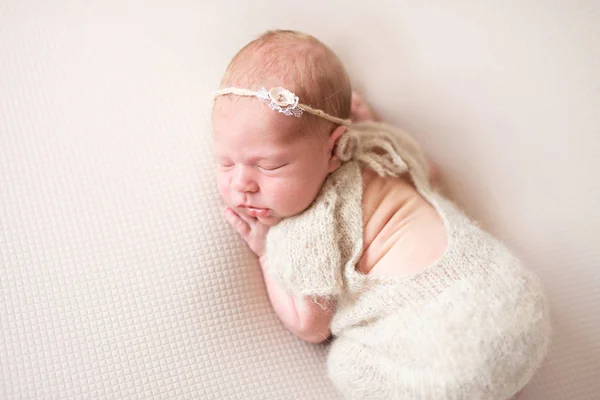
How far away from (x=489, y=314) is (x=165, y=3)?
1.18 m

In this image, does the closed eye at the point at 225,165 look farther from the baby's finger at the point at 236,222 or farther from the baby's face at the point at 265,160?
the baby's finger at the point at 236,222

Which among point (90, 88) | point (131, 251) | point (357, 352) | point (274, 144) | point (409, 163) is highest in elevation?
point (90, 88)

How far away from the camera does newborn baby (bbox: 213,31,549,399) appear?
1075 mm

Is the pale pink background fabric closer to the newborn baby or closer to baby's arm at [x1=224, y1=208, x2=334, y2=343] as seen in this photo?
baby's arm at [x1=224, y1=208, x2=334, y2=343]

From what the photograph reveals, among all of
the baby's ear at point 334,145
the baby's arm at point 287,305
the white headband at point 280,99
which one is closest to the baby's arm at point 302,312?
the baby's arm at point 287,305

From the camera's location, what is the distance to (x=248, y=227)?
4.32 ft

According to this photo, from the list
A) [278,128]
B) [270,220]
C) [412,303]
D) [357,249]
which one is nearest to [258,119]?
[278,128]

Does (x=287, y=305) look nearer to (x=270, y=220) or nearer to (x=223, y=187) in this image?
(x=270, y=220)

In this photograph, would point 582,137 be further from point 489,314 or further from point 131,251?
point 131,251

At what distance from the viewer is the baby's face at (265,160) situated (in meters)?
1.12

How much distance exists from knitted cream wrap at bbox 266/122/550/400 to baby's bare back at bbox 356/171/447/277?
24 mm

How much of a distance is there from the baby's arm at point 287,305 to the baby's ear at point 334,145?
227 millimetres

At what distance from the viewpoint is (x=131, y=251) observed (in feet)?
4.09

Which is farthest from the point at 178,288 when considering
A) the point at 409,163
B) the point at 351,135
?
the point at 409,163
